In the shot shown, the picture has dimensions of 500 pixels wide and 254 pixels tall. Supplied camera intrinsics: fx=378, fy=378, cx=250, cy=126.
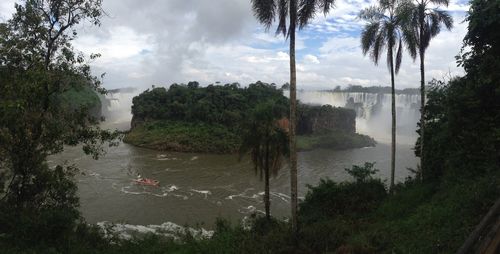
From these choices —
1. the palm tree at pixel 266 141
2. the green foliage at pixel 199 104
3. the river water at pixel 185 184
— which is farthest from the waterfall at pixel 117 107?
the palm tree at pixel 266 141

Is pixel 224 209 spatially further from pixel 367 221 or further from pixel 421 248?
pixel 421 248

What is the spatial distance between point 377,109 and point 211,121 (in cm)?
5425

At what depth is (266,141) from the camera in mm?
19969

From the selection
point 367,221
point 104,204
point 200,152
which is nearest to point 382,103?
point 200,152

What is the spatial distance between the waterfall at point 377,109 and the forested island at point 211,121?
576 inches

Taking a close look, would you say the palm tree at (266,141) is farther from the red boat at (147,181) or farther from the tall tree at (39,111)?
the red boat at (147,181)

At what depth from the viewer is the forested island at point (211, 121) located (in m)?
63.1

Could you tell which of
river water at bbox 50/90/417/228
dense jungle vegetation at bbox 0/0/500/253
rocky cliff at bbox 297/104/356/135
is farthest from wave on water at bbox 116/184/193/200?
rocky cliff at bbox 297/104/356/135

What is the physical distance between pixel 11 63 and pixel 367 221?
13697mm

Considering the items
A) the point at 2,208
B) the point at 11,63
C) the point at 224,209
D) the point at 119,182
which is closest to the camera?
the point at 11,63

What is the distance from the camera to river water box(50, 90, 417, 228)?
2903 centimetres

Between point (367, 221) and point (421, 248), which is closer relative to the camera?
point (421, 248)

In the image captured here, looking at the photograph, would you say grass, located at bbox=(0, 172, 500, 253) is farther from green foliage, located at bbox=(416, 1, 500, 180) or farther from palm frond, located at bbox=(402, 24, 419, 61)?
palm frond, located at bbox=(402, 24, 419, 61)

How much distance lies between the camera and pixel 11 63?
11484 mm
